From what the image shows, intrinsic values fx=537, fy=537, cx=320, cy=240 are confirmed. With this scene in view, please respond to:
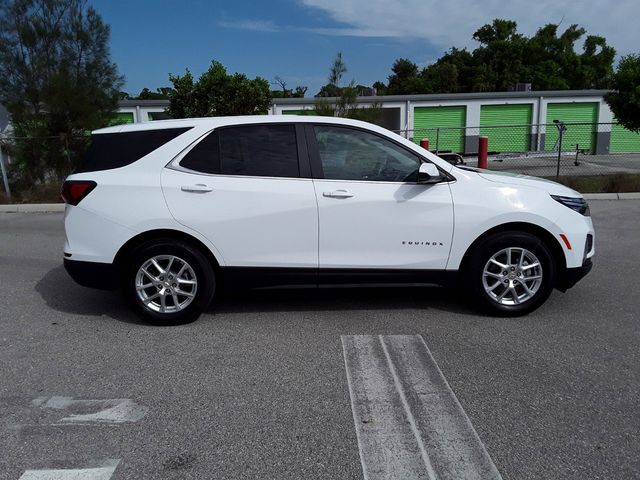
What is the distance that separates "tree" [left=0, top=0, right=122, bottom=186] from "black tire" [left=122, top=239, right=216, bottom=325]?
10.4 meters

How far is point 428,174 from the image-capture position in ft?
14.9

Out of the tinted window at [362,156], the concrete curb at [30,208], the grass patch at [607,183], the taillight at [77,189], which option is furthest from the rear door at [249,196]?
the grass patch at [607,183]

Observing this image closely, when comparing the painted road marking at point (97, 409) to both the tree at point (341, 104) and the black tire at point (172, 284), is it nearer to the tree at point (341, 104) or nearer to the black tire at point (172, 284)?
the black tire at point (172, 284)

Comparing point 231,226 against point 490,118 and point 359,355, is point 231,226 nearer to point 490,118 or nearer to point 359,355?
point 359,355

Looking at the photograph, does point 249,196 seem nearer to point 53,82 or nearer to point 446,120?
point 53,82

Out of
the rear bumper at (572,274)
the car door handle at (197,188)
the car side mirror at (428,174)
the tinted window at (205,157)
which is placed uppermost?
the tinted window at (205,157)

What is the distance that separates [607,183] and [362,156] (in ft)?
34.8

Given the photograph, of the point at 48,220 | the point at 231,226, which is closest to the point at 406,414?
the point at 231,226

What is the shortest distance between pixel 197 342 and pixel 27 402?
1.31m

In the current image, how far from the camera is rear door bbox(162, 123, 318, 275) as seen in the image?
4.53 metres

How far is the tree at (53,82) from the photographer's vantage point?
13516 millimetres

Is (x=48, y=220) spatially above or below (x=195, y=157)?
below

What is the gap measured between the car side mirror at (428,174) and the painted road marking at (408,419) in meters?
1.38

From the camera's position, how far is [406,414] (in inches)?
126
